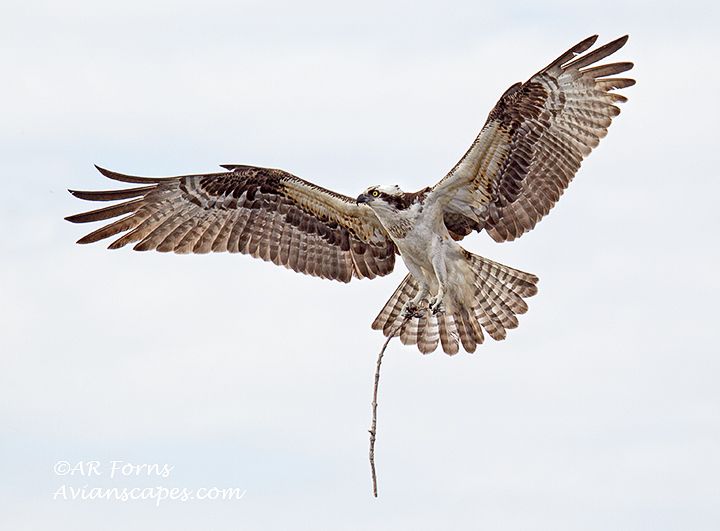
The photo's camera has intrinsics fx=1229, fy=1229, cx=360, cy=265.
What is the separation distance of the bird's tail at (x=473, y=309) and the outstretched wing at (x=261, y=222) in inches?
27.7

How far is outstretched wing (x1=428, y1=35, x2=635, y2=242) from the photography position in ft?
39.7

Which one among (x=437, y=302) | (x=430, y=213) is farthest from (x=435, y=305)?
(x=430, y=213)

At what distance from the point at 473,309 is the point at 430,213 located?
1322 mm

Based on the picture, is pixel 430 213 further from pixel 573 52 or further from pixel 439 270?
pixel 573 52

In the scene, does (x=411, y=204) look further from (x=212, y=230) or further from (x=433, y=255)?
(x=212, y=230)

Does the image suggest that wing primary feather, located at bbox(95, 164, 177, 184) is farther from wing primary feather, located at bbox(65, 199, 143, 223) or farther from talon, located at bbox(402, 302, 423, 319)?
talon, located at bbox(402, 302, 423, 319)

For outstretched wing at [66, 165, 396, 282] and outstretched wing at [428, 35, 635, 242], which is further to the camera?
outstretched wing at [66, 165, 396, 282]

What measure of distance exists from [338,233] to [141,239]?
6.91 feet

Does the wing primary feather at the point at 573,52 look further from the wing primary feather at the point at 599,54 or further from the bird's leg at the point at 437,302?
the bird's leg at the point at 437,302

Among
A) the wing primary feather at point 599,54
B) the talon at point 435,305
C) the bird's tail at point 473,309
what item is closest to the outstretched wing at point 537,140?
the wing primary feather at point 599,54

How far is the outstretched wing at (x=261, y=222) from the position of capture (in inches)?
512

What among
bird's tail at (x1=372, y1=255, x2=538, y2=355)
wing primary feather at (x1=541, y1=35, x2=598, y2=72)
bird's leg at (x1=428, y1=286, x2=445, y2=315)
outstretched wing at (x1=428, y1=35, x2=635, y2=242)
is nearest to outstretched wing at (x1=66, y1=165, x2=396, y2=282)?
bird's tail at (x1=372, y1=255, x2=538, y2=355)

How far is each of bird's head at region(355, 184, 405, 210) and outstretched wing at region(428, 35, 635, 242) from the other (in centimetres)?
41

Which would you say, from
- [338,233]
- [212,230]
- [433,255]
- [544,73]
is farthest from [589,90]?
[212,230]
